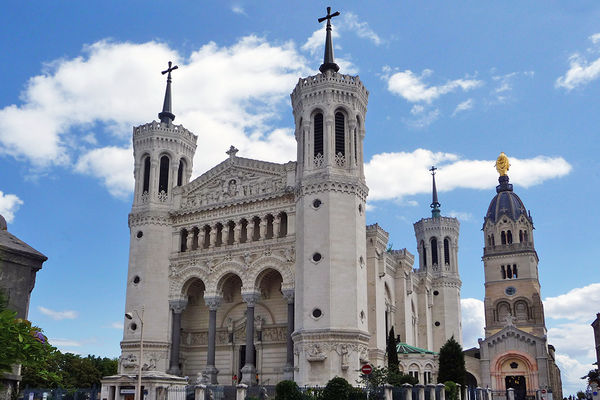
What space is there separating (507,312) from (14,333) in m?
72.0

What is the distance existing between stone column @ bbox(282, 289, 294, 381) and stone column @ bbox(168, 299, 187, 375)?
29.1 feet

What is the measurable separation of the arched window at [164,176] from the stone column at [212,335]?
412 inches

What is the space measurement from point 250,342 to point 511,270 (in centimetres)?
4718

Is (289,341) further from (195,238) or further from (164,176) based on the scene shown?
(164,176)

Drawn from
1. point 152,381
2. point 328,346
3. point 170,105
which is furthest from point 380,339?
point 170,105

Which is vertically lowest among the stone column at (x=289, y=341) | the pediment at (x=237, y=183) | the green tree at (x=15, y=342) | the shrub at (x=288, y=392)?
the shrub at (x=288, y=392)

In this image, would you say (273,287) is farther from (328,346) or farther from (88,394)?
(88,394)

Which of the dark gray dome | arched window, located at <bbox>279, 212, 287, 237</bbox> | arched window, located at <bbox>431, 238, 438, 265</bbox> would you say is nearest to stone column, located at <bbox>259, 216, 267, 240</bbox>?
arched window, located at <bbox>279, 212, 287, 237</bbox>

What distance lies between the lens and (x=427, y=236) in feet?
249

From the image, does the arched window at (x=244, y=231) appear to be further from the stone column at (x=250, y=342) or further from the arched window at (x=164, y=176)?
the arched window at (x=164, y=176)

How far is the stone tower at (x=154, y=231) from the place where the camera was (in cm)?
4947

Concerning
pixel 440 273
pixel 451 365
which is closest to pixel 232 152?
pixel 451 365

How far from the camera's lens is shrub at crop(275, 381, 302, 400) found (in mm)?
33031

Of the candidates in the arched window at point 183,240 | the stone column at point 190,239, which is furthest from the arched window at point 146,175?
the stone column at point 190,239
